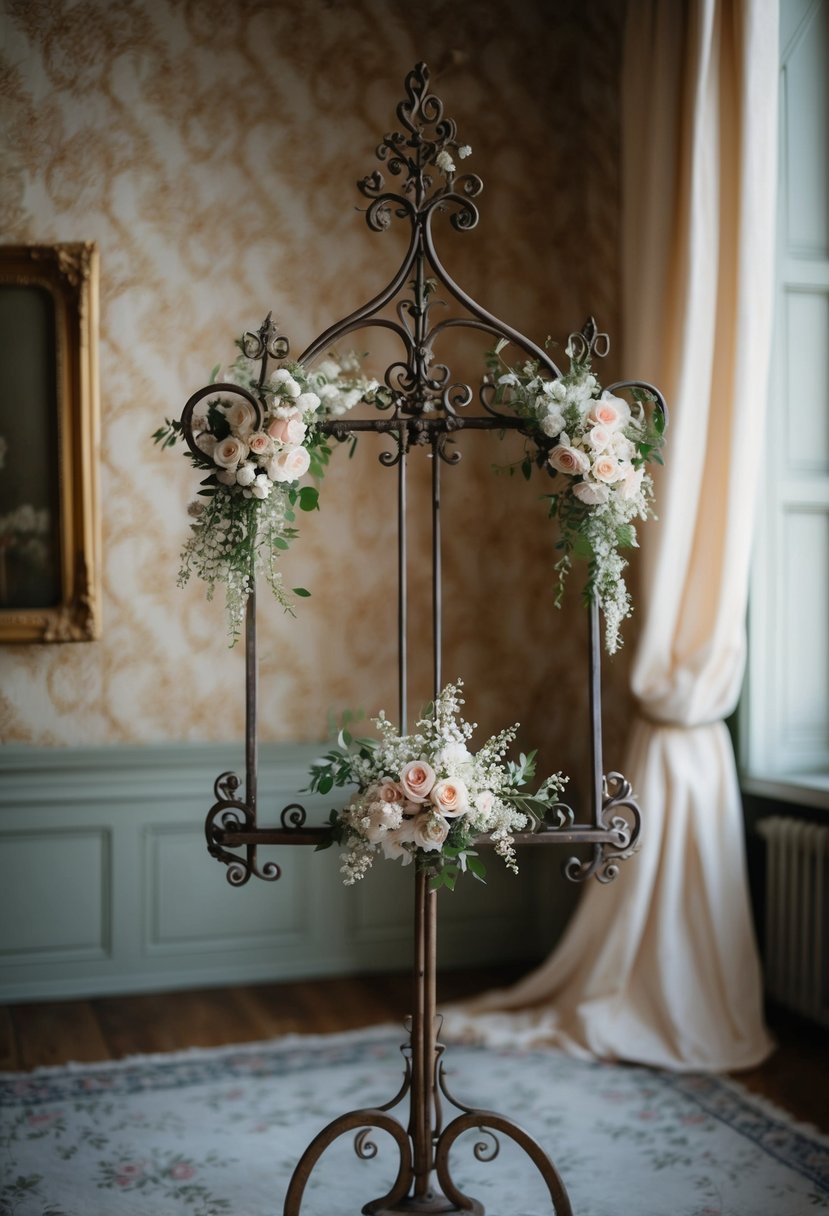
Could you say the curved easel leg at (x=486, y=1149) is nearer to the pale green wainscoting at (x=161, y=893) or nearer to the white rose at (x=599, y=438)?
the white rose at (x=599, y=438)

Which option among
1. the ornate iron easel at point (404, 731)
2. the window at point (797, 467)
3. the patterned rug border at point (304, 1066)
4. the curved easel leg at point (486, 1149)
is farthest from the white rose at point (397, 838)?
the window at point (797, 467)

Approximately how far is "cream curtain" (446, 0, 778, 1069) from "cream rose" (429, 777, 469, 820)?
1.48 meters

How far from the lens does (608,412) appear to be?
A: 2.45m

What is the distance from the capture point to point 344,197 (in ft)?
14.0

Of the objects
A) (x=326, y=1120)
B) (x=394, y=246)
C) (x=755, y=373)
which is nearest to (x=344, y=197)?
(x=394, y=246)

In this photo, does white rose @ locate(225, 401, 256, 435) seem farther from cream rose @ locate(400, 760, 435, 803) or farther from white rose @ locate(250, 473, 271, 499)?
cream rose @ locate(400, 760, 435, 803)

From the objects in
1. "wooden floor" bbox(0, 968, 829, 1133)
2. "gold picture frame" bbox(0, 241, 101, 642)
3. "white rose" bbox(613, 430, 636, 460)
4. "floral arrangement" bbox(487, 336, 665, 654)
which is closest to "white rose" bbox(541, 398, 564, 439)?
"floral arrangement" bbox(487, 336, 665, 654)

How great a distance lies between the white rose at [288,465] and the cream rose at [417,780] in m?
0.60

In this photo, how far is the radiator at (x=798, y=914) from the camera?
11.5ft

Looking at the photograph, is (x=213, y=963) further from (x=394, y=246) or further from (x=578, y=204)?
(x=578, y=204)

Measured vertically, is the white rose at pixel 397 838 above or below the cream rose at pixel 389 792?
below

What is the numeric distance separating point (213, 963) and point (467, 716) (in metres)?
1.22

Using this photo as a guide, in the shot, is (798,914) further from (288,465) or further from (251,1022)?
(288,465)

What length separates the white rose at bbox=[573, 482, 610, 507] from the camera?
7.97ft
